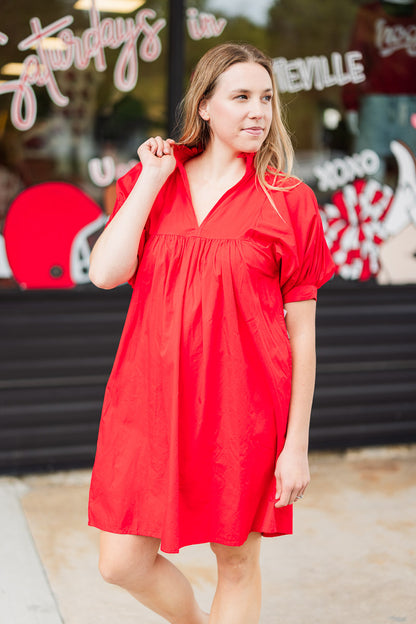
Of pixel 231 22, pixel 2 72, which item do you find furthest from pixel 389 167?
pixel 2 72

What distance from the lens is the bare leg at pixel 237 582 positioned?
2.32m

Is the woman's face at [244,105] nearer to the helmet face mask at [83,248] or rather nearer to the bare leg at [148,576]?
the bare leg at [148,576]

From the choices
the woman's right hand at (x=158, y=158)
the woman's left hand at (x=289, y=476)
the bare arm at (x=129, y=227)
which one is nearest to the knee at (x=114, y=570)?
the woman's left hand at (x=289, y=476)

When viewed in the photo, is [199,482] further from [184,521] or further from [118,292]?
[118,292]

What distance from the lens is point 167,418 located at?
7.22 feet

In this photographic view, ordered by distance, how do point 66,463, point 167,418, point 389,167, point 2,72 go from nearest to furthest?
1. point 167,418
2. point 2,72
3. point 66,463
4. point 389,167

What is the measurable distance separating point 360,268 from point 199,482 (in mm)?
2908

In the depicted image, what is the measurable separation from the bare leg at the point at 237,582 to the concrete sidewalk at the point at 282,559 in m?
0.77

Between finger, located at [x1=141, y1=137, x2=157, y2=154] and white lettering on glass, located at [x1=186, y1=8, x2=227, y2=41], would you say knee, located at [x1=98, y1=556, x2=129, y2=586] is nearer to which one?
finger, located at [x1=141, y1=137, x2=157, y2=154]

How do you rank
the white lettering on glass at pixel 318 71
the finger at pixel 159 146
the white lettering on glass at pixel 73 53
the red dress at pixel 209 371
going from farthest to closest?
the white lettering on glass at pixel 318 71 → the white lettering on glass at pixel 73 53 → the finger at pixel 159 146 → the red dress at pixel 209 371

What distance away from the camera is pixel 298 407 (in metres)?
2.27

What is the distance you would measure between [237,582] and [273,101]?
134cm

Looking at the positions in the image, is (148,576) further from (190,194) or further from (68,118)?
(68,118)

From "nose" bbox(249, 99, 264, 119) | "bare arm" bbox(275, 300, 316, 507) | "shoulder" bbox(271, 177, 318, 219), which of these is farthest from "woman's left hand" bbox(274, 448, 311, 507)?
"nose" bbox(249, 99, 264, 119)
